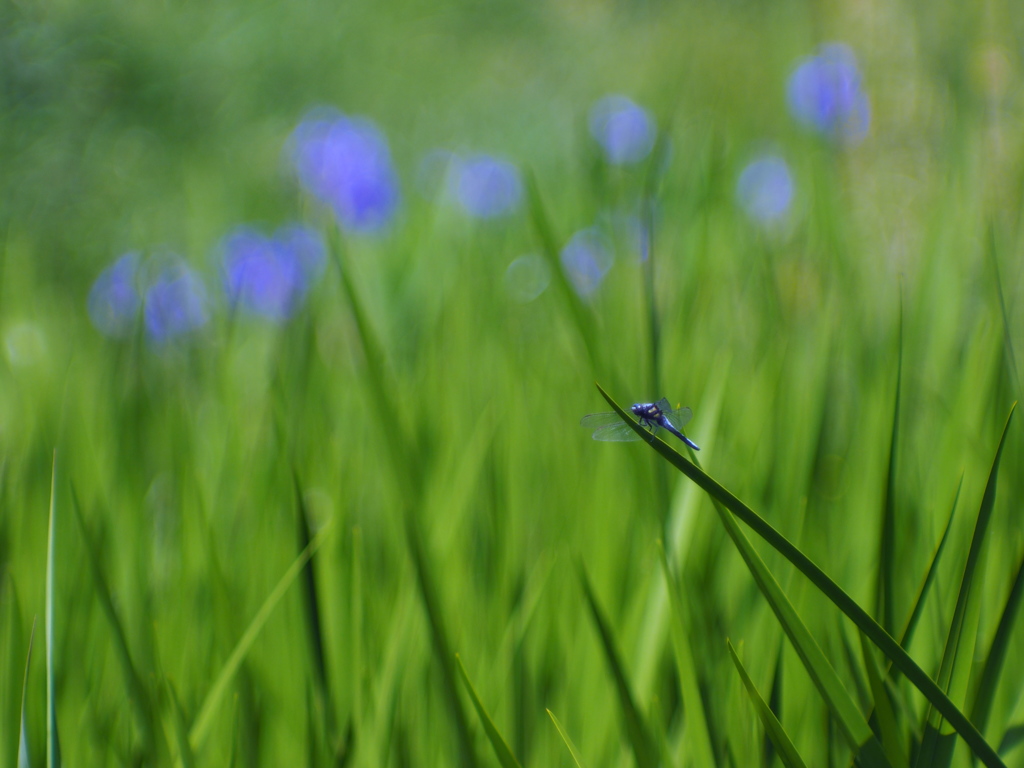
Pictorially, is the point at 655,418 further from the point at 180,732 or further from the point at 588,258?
the point at 588,258

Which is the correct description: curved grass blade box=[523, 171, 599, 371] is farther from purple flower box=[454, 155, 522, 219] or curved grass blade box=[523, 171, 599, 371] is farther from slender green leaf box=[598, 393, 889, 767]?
purple flower box=[454, 155, 522, 219]

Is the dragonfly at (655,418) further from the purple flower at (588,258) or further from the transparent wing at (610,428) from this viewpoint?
the purple flower at (588,258)

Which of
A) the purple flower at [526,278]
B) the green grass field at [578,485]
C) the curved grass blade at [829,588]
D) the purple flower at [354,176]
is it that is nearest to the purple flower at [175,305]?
the green grass field at [578,485]

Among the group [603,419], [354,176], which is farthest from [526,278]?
[603,419]

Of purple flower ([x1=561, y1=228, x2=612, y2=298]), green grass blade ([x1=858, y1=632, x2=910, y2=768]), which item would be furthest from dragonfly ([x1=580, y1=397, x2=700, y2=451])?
purple flower ([x1=561, y1=228, x2=612, y2=298])

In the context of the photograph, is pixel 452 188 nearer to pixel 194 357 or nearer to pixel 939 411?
pixel 194 357

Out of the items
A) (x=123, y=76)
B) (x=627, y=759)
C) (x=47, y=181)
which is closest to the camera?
(x=627, y=759)

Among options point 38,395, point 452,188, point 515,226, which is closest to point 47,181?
point 452,188
